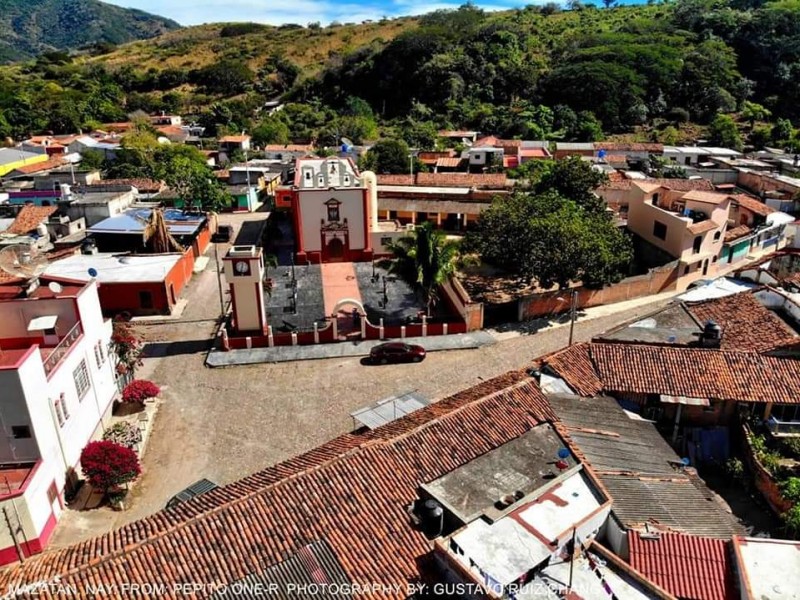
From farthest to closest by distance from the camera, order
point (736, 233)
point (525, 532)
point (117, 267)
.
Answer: point (736, 233) < point (117, 267) < point (525, 532)

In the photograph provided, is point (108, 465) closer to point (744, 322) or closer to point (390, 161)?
point (744, 322)

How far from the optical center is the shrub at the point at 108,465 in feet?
61.2

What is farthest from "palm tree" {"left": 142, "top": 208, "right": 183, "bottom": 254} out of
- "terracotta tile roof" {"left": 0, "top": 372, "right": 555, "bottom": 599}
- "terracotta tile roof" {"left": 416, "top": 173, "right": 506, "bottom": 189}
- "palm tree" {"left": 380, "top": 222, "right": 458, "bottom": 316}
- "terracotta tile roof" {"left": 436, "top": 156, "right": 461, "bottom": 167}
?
"terracotta tile roof" {"left": 436, "top": 156, "right": 461, "bottom": 167}

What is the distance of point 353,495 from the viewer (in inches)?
579

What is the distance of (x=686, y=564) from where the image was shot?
13.9 metres

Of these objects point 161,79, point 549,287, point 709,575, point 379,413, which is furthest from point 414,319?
point 161,79

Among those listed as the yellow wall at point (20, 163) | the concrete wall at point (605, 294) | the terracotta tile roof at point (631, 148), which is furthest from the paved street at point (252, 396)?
the yellow wall at point (20, 163)

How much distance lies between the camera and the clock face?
29328 millimetres

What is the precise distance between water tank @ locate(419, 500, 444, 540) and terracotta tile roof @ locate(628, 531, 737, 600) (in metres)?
4.52

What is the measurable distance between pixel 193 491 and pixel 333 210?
25664 mm

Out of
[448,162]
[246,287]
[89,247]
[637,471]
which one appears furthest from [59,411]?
[448,162]

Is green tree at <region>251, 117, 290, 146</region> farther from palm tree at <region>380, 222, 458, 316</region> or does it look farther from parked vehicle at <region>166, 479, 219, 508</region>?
parked vehicle at <region>166, 479, 219, 508</region>

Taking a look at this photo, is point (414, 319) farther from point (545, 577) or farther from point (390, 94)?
point (390, 94)

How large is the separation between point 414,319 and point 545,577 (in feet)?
67.1
